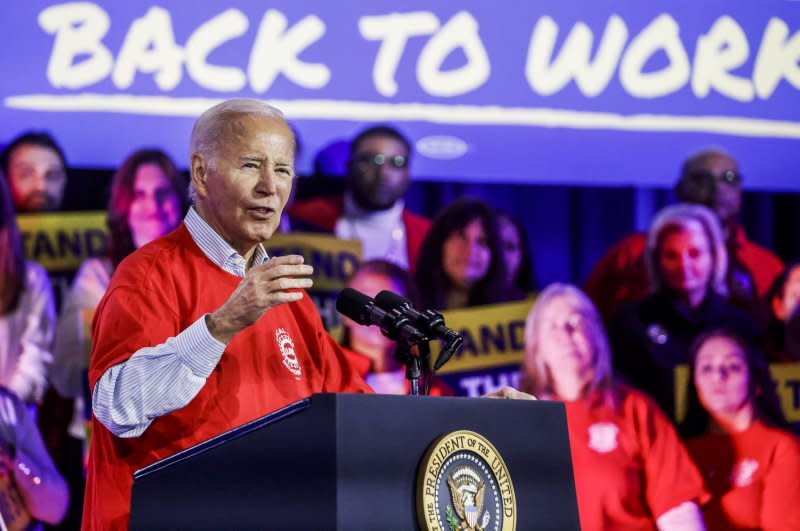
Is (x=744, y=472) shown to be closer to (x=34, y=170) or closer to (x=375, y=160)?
(x=375, y=160)

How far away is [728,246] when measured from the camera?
17.4 ft

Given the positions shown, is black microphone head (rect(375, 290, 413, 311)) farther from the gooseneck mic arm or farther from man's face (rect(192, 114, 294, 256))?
man's face (rect(192, 114, 294, 256))

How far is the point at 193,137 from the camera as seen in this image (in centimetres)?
227

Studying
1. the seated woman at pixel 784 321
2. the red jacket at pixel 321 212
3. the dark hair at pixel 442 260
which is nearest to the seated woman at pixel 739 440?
the seated woman at pixel 784 321

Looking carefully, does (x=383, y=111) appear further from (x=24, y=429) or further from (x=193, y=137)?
(x=193, y=137)

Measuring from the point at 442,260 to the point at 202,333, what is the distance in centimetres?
308

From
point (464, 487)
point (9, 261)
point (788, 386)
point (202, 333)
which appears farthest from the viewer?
point (788, 386)

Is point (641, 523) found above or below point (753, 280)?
below

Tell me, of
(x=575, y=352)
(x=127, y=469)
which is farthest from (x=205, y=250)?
(x=575, y=352)

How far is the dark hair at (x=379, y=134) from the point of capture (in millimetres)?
4797

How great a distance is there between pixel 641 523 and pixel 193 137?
3.37 metres

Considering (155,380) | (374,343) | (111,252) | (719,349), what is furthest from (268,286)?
(719,349)

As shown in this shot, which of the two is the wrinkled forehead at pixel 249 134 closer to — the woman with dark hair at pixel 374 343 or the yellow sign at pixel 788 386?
the woman with dark hair at pixel 374 343

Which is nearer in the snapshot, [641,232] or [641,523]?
[641,523]
